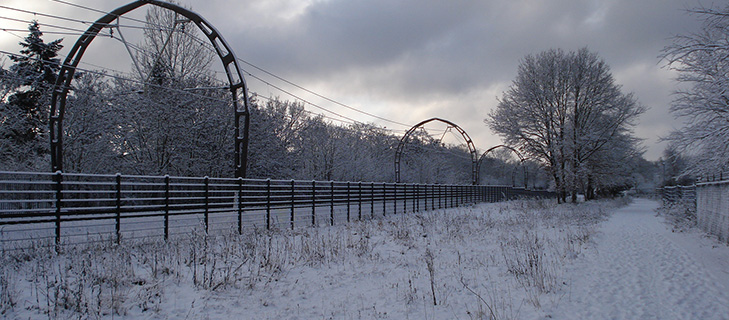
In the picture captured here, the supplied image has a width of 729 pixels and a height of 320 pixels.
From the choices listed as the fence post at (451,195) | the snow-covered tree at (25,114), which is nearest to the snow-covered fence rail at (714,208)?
the fence post at (451,195)

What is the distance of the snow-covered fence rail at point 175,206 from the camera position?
23.0ft

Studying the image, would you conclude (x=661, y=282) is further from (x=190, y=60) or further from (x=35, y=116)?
(x=35, y=116)

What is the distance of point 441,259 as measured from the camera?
8.04m

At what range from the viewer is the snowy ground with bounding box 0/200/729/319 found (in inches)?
182

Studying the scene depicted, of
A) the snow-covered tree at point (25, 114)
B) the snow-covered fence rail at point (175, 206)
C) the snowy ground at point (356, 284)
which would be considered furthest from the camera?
the snow-covered tree at point (25, 114)

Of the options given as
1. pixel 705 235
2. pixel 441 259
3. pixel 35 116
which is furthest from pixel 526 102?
pixel 35 116

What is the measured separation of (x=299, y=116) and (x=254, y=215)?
32251 millimetres

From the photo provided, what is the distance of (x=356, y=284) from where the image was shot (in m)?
6.14

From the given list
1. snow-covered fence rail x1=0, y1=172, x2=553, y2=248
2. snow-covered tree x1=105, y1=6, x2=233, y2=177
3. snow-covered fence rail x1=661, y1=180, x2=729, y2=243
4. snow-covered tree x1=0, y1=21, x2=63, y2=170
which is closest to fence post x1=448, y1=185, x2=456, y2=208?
snow-covered fence rail x1=0, y1=172, x2=553, y2=248

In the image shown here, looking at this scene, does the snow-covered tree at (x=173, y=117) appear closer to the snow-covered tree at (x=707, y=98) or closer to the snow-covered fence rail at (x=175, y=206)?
the snow-covered fence rail at (x=175, y=206)

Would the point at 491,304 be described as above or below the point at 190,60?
below

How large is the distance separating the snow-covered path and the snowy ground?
0.02m

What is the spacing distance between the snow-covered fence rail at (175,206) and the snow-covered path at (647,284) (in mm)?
7073

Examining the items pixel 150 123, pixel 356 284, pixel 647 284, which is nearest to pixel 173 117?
pixel 150 123
